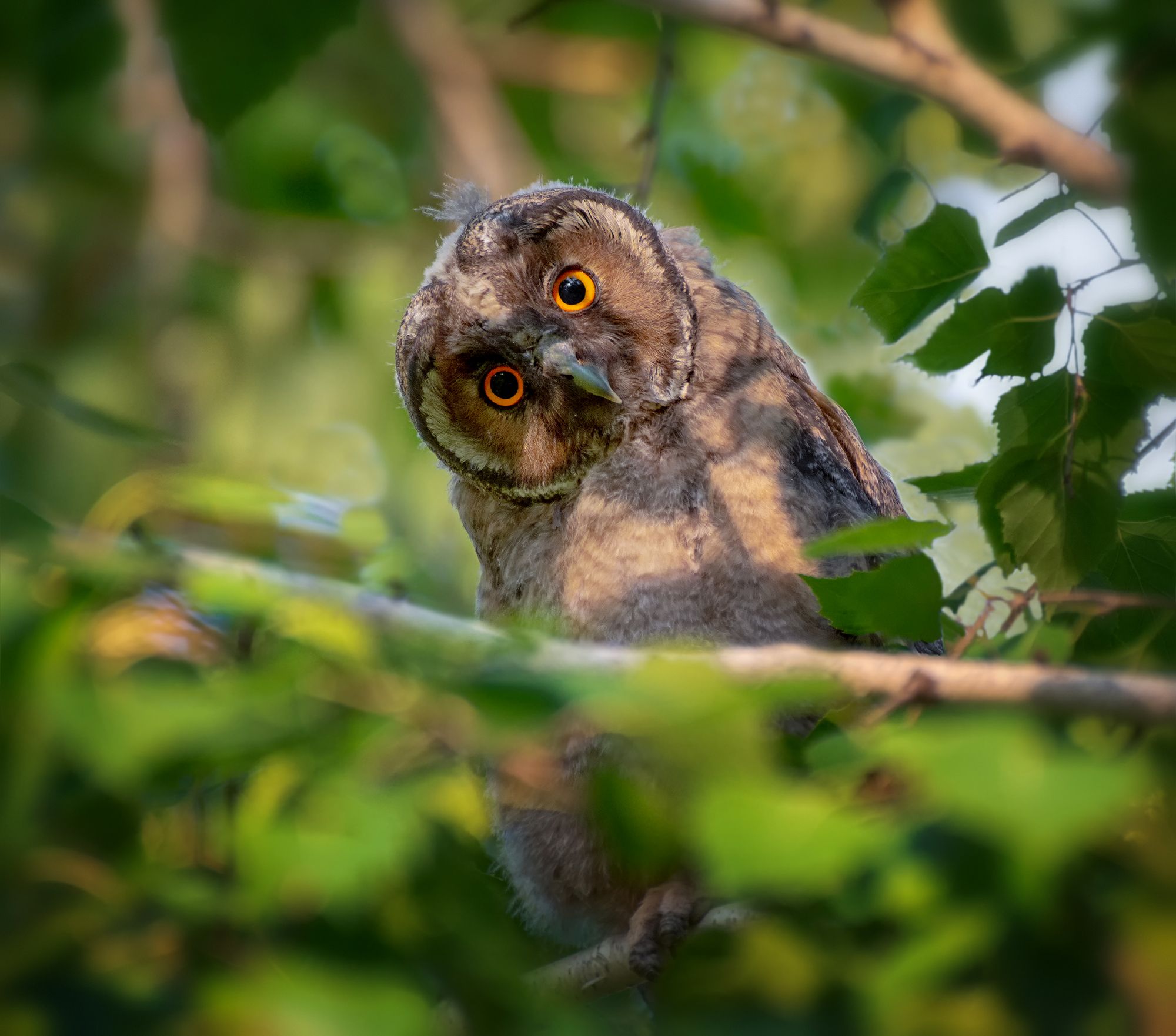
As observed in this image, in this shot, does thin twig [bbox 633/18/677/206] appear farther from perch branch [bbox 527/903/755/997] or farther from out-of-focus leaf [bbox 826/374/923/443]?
perch branch [bbox 527/903/755/997]

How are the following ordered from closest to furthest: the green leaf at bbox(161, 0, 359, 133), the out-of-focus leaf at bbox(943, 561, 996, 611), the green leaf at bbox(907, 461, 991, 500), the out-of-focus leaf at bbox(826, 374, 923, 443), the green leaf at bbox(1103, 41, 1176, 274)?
the green leaf at bbox(1103, 41, 1176, 274) < the green leaf at bbox(161, 0, 359, 133) < the green leaf at bbox(907, 461, 991, 500) < the out-of-focus leaf at bbox(943, 561, 996, 611) < the out-of-focus leaf at bbox(826, 374, 923, 443)

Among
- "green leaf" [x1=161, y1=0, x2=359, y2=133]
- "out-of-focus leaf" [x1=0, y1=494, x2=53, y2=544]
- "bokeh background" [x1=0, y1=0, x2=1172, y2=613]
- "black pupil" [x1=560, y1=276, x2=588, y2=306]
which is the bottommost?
"out-of-focus leaf" [x1=0, y1=494, x2=53, y2=544]

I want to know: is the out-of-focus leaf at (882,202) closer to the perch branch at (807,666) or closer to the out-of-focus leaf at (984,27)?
the out-of-focus leaf at (984,27)

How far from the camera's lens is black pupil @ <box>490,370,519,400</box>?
321 centimetres

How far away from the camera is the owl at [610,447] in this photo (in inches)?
108

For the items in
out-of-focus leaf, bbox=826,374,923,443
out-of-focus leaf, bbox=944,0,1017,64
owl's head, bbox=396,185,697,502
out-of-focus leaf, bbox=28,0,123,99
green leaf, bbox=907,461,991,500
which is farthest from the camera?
out-of-focus leaf, bbox=826,374,923,443

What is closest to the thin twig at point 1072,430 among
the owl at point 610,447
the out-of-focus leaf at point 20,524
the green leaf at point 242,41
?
the owl at point 610,447

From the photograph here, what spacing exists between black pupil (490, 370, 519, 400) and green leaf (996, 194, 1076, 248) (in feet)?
4.81

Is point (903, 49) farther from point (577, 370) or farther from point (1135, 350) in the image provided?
point (577, 370)

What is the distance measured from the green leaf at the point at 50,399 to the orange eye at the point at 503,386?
169 centimetres

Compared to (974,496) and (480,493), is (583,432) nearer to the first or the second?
(480,493)

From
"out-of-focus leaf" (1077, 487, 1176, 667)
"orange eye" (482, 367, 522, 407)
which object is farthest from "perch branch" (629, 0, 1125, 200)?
"orange eye" (482, 367, 522, 407)

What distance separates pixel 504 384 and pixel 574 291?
1.03 feet

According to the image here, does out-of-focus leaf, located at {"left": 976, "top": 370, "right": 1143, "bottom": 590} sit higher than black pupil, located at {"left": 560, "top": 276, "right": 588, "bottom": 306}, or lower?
lower
